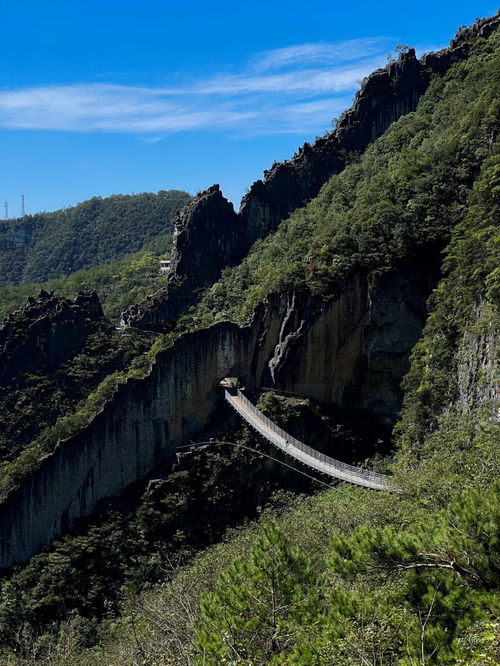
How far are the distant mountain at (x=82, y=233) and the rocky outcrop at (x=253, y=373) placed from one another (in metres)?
57.3

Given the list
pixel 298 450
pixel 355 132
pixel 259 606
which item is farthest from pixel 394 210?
pixel 259 606

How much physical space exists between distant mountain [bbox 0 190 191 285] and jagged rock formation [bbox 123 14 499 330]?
4041 cm

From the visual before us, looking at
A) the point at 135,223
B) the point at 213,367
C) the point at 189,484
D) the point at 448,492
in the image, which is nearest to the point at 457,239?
the point at 213,367

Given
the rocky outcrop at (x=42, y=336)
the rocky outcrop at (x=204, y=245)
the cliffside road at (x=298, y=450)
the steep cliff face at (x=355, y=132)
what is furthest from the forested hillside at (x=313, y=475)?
the rocky outcrop at (x=204, y=245)

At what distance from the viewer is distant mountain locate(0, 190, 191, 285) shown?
90750 millimetres

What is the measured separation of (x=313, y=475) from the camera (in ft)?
100.0

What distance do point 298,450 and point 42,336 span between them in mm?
16601

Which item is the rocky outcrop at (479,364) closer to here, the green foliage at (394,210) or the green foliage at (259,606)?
the green foliage at (394,210)

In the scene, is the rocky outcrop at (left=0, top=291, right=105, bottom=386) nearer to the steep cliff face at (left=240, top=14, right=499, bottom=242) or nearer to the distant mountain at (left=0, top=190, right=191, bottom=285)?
the steep cliff face at (left=240, top=14, right=499, bottom=242)

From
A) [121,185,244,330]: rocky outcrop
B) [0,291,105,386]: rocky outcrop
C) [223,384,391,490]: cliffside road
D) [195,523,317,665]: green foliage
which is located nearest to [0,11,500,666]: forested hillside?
[195,523,317,665]: green foliage

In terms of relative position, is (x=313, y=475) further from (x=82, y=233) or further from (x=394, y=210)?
(x=82, y=233)

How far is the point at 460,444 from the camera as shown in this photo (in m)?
22.5

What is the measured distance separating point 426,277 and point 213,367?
9.53 m

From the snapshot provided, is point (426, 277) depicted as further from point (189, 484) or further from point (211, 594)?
point (211, 594)
